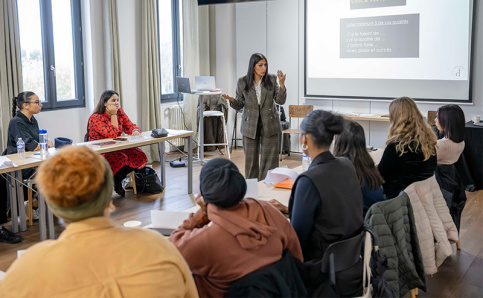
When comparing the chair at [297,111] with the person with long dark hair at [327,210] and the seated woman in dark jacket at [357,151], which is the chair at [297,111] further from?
the person with long dark hair at [327,210]

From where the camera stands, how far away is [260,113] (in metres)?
5.11

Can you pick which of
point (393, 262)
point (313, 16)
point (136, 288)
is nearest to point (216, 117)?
point (313, 16)

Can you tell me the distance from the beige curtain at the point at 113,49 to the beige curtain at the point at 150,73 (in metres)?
0.49

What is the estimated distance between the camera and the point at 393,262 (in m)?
2.68

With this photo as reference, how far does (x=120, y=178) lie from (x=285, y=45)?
3.56 metres

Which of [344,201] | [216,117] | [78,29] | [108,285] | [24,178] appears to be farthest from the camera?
[216,117]

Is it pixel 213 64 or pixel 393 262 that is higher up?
pixel 213 64

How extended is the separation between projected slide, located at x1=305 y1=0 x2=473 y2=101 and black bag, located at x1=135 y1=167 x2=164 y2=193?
9.92ft

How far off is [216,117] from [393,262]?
5587 millimetres

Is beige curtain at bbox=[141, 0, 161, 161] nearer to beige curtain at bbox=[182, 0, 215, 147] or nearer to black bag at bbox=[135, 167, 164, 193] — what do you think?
beige curtain at bbox=[182, 0, 215, 147]

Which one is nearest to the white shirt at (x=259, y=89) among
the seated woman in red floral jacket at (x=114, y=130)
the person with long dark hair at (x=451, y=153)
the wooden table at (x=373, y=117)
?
the seated woman in red floral jacket at (x=114, y=130)

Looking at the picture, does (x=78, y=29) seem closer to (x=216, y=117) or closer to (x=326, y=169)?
(x=216, y=117)

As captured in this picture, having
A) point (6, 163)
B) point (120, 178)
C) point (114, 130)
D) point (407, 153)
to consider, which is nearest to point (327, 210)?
point (407, 153)

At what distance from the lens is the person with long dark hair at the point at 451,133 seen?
3799 millimetres
